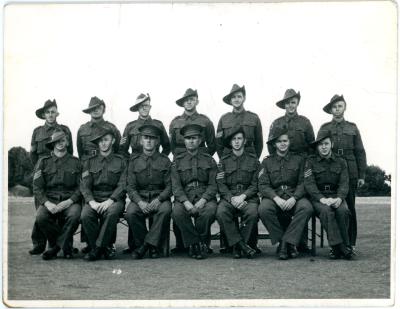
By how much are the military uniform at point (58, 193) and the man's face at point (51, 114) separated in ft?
1.71

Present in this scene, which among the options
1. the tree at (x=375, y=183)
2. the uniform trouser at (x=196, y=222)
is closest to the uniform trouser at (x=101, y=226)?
the uniform trouser at (x=196, y=222)

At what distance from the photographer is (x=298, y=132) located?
7262mm

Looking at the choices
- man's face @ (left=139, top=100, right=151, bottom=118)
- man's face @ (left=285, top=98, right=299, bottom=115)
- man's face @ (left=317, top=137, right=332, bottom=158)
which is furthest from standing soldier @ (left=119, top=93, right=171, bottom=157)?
man's face @ (left=317, top=137, right=332, bottom=158)

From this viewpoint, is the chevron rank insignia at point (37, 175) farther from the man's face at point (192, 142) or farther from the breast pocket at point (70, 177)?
the man's face at point (192, 142)

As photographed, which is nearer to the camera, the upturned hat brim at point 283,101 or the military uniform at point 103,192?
the military uniform at point 103,192

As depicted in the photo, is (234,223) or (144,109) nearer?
(234,223)

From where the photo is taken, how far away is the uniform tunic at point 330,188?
21.8 ft

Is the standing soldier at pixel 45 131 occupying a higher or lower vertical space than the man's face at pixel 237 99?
lower

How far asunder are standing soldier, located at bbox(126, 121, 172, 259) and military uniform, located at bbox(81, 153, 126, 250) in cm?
13

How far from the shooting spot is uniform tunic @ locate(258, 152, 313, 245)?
666 centimetres

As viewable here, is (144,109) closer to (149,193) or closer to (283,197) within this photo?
(149,193)

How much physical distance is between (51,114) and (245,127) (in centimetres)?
242

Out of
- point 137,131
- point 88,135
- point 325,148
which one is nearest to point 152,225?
point 137,131

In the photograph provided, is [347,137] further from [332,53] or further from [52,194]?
[52,194]
